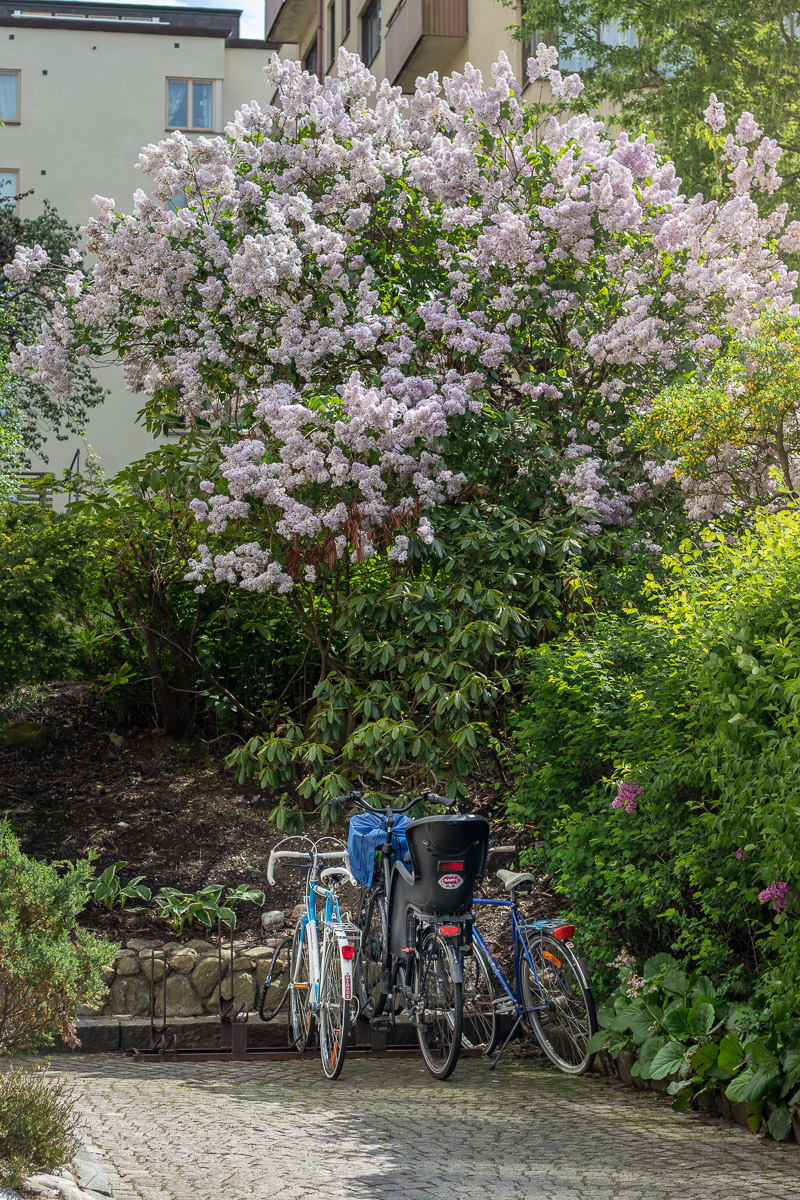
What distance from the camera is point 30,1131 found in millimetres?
3891

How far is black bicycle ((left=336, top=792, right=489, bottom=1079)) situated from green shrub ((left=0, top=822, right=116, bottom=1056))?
2.10m

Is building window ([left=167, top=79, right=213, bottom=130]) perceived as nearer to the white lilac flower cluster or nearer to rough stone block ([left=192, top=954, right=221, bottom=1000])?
the white lilac flower cluster

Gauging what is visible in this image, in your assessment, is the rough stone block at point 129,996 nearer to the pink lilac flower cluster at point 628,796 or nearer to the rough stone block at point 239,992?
the rough stone block at point 239,992

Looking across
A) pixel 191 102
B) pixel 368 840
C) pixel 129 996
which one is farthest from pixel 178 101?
pixel 368 840

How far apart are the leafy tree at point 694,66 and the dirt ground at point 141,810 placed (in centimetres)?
828

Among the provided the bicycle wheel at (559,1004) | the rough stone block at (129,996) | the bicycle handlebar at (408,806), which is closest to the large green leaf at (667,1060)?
the bicycle wheel at (559,1004)

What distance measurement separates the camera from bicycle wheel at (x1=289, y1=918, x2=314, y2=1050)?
7004mm

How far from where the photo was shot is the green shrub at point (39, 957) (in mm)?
4262

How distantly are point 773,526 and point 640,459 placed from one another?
165 inches

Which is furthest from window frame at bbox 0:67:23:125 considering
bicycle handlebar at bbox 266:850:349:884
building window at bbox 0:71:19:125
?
bicycle handlebar at bbox 266:850:349:884

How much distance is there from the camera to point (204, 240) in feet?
31.2

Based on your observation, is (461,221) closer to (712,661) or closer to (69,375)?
(69,375)

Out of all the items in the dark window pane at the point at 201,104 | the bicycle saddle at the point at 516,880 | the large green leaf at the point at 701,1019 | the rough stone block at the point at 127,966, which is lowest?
the rough stone block at the point at 127,966

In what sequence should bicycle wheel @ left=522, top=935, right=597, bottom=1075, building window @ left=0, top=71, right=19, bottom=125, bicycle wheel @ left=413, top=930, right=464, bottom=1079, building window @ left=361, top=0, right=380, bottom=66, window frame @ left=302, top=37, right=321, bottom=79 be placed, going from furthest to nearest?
building window @ left=0, top=71, right=19, bottom=125
window frame @ left=302, top=37, right=321, bottom=79
building window @ left=361, top=0, right=380, bottom=66
bicycle wheel @ left=522, top=935, right=597, bottom=1075
bicycle wheel @ left=413, top=930, right=464, bottom=1079
